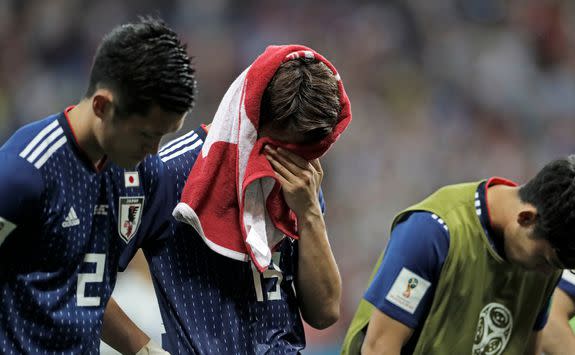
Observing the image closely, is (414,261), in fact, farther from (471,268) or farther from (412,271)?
(471,268)

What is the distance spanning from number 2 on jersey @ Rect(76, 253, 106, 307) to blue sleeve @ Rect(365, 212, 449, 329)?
78cm

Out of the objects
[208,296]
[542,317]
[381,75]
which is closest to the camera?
[208,296]

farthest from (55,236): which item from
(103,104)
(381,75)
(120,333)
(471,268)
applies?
(381,75)

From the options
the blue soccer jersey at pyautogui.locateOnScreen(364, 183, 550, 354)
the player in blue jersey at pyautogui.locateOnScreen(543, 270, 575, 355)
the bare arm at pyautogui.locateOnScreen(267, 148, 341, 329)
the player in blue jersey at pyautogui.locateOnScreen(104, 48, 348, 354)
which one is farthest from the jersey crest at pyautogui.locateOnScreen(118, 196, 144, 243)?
the player in blue jersey at pyautogui.locateOnScreen(543, 270, 575, 355)

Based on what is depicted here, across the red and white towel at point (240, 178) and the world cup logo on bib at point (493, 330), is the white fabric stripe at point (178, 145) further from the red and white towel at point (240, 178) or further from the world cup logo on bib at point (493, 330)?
the world cup logo on bib at point (493, 330)

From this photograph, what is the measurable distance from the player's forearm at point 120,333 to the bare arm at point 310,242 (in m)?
0.42

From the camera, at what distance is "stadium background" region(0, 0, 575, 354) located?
7.28 meters

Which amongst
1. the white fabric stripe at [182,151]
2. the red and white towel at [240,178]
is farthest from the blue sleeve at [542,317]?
the white fabric stripe at [182,151]

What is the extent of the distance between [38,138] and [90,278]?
34 centimetres

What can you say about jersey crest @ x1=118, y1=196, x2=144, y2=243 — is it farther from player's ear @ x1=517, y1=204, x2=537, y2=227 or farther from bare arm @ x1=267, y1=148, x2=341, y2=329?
player's ear @ x1=517, y1=204, x2=537, y2=227

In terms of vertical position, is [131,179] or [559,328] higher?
[131,179]

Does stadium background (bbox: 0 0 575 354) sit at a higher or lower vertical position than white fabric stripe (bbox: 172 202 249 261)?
lower

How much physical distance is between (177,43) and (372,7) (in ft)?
21.2

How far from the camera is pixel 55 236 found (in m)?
2.12
